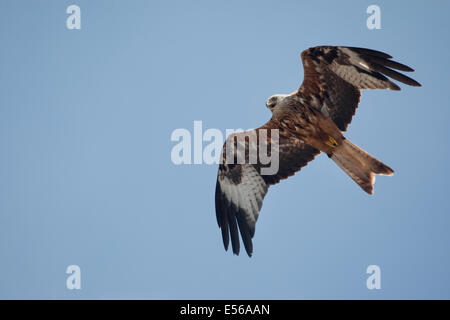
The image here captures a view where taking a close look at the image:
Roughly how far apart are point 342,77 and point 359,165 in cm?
151

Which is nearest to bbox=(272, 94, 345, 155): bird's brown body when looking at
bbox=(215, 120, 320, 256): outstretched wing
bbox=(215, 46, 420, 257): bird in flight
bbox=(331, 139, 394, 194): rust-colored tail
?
bbox=(215, 46, 420, 257): bird in flight

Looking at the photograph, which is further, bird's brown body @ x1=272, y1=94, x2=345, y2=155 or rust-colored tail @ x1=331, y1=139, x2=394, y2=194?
bird's brown body @ x1=272, y1=94, x2=345, y2=155

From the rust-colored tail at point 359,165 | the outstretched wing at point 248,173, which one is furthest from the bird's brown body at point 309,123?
the outstretched wing at point 248,173

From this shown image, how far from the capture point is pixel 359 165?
9258 millimetres

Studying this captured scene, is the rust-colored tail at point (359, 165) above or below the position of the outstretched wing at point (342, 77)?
below

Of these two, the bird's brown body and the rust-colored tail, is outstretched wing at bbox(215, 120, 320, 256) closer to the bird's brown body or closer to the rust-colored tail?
the bird's brown body

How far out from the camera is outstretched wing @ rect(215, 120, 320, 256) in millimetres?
10148

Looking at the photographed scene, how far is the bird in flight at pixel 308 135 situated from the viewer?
913cm

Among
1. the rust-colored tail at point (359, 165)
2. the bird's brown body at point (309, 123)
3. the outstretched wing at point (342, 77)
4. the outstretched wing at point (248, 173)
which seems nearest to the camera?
the outstretched wing at point (342, 77)

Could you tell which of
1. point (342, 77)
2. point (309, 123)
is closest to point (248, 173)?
point (309, 123)

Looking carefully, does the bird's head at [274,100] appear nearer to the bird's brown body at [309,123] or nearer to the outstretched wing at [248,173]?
the bird's brown body at [309,123]

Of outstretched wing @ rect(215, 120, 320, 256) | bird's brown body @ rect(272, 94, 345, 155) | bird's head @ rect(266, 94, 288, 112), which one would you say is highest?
bird's head @ rect(266, 94, 288, 112)

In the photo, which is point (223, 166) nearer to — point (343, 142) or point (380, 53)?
point (343, 142)
